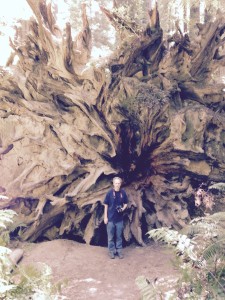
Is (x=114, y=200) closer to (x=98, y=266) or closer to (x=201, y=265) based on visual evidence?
(x=98, y=266)

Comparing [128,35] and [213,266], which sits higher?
[128,35]

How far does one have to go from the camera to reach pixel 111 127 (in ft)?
23.6

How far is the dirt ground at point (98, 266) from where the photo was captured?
16.4 ft

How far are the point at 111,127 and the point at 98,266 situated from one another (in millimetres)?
2851

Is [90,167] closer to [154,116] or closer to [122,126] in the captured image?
[122,126]

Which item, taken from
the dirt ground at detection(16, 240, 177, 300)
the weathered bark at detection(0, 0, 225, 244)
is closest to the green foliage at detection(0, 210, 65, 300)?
the dirt ground at detection(16, 240, 177, 300)

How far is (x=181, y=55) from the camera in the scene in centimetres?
763

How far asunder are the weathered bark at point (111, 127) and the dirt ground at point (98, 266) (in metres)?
0.58

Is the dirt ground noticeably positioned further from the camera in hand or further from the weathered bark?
the camera in hand

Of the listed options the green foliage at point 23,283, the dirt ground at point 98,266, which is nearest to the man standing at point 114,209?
the dirt ground at point 98,266

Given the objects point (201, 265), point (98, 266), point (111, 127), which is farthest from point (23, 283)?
point (111, 127)

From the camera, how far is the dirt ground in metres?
5.00

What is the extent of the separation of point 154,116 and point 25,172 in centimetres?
327

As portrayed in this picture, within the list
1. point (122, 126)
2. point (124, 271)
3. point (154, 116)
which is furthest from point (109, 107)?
point (124, 271)
